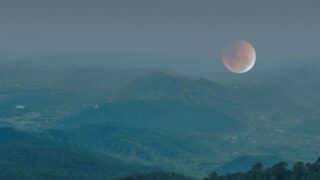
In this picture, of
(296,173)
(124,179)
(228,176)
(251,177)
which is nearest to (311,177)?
(296,173)

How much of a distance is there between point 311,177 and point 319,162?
11.8 m

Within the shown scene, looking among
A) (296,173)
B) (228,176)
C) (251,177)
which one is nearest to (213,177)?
(228,176)

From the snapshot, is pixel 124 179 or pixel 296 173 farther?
pixel 124 179

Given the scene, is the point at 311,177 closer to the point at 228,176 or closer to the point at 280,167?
the point at 280,167

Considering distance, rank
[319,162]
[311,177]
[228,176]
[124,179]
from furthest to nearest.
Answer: [124,179], [228,176], [319,162], [311,177]

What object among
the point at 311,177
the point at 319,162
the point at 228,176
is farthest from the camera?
the point at 228,176

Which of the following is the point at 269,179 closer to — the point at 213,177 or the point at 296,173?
the point at 296,173

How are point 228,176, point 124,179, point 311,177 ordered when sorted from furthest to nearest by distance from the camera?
point 124,179 → point 228,176 → point 311,177

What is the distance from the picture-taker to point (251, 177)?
161 m

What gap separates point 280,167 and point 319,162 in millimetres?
7968

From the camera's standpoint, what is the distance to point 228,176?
562 feet

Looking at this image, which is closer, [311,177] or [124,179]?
[311,177]

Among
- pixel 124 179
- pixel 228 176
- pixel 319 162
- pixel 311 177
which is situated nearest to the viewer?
pixel 311 177

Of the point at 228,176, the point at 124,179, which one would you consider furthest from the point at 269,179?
the point at 124,179
